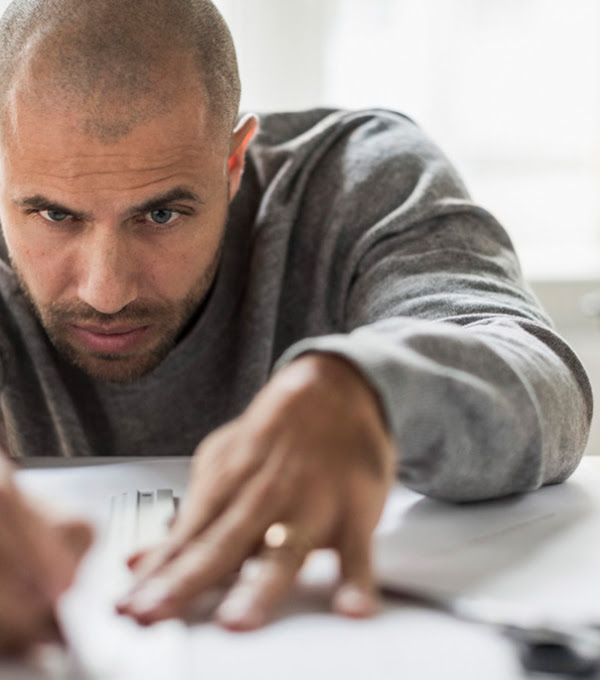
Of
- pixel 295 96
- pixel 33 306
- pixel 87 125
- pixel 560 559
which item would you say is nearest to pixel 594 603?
pixel 560 559

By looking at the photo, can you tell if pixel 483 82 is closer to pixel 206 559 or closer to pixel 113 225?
pixel 113 225

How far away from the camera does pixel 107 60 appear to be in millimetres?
1052

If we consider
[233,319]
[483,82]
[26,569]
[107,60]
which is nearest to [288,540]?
[26,569]

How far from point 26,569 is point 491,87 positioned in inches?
65.7

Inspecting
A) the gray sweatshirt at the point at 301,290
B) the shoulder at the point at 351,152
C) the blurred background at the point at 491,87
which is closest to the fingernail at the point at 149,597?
the gray sweatshirt at the point at 301,290

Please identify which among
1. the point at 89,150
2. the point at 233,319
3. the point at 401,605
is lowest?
the point at 233,319

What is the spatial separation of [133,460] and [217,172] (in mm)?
320

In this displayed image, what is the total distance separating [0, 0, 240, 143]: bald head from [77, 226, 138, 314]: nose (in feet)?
0.32

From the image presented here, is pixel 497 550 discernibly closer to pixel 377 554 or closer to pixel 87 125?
pixel 377 554

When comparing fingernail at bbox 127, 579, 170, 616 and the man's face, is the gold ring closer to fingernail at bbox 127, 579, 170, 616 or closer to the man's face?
fingernail at bbox 127, 579, 170, 616

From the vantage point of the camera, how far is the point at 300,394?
0.69 m

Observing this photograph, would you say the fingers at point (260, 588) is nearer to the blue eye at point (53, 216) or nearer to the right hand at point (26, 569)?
the right hand at point (26, 569)

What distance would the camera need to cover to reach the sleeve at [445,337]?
0.75 meters

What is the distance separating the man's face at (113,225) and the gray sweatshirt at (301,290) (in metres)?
0.09
